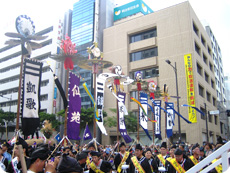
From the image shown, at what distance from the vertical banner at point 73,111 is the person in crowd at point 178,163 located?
18.7 ft

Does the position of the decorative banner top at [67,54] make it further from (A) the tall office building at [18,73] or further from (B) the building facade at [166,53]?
(A) the tall office building at [18,73]

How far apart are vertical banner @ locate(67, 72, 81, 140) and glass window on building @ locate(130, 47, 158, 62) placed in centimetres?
2596

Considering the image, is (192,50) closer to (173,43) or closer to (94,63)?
(173,43)

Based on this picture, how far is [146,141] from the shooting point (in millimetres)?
33750

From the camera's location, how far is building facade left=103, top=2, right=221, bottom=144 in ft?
103

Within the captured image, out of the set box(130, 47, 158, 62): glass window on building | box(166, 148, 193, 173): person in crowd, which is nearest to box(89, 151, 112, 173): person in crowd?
box(166, 148, 193, 173): person in crowd

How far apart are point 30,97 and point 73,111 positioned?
2393mm

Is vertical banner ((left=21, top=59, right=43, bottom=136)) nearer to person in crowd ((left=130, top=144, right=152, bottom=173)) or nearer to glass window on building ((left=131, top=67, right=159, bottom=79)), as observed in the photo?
person in crowd ((left=130, top=144, right=152, bottom=173))

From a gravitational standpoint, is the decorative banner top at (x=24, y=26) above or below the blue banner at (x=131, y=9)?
below

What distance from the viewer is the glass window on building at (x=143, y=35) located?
121 feet

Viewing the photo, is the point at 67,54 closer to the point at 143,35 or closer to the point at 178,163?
the point at 178,163

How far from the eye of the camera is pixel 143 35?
37.6m

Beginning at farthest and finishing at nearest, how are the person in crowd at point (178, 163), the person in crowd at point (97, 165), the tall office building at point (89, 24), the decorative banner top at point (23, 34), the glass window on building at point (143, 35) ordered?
1. the tall office building at point (89, 24)
2. the glass window on building at point (143, 35)
3. the decorative banner top at point (23, 34)
4. the person in crowd at point (178, 163)
5. the person in crowd at point (97, 165)

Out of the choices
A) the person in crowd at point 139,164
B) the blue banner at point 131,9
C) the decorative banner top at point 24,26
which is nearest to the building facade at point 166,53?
the blue banner at point 131,9
